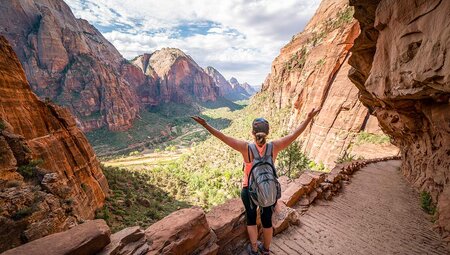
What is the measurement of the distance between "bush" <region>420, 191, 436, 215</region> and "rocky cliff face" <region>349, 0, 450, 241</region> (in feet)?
0.87

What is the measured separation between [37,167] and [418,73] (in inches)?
757

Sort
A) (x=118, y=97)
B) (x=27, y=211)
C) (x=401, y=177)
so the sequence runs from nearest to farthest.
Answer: (x=27, y=211), (x=401, y=177), (x=118, y=97)

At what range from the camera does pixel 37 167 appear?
1334 centimetres

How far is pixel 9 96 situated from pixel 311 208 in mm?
21351

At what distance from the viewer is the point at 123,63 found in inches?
5084

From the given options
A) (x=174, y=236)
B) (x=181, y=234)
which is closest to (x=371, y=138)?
(x=181, y=234)

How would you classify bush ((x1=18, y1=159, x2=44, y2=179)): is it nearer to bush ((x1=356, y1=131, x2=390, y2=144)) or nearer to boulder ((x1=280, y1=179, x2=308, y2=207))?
boulder ((x1=280, y1=179, x2=308, y2=207))

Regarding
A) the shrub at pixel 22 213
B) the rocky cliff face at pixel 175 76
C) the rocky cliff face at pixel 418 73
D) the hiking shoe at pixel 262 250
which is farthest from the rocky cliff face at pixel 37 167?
the rocky cliff face at pixel 175 76

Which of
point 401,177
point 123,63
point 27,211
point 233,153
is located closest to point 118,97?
point 123,63

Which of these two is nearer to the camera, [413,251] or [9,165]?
[413,251]

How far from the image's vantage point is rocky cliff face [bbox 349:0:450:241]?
4.65 meters

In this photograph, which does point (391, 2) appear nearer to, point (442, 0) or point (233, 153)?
point (442, 0)

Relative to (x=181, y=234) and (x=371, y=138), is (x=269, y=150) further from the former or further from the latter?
(x=371, y=138)

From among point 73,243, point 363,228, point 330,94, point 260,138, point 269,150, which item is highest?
point 330,94
